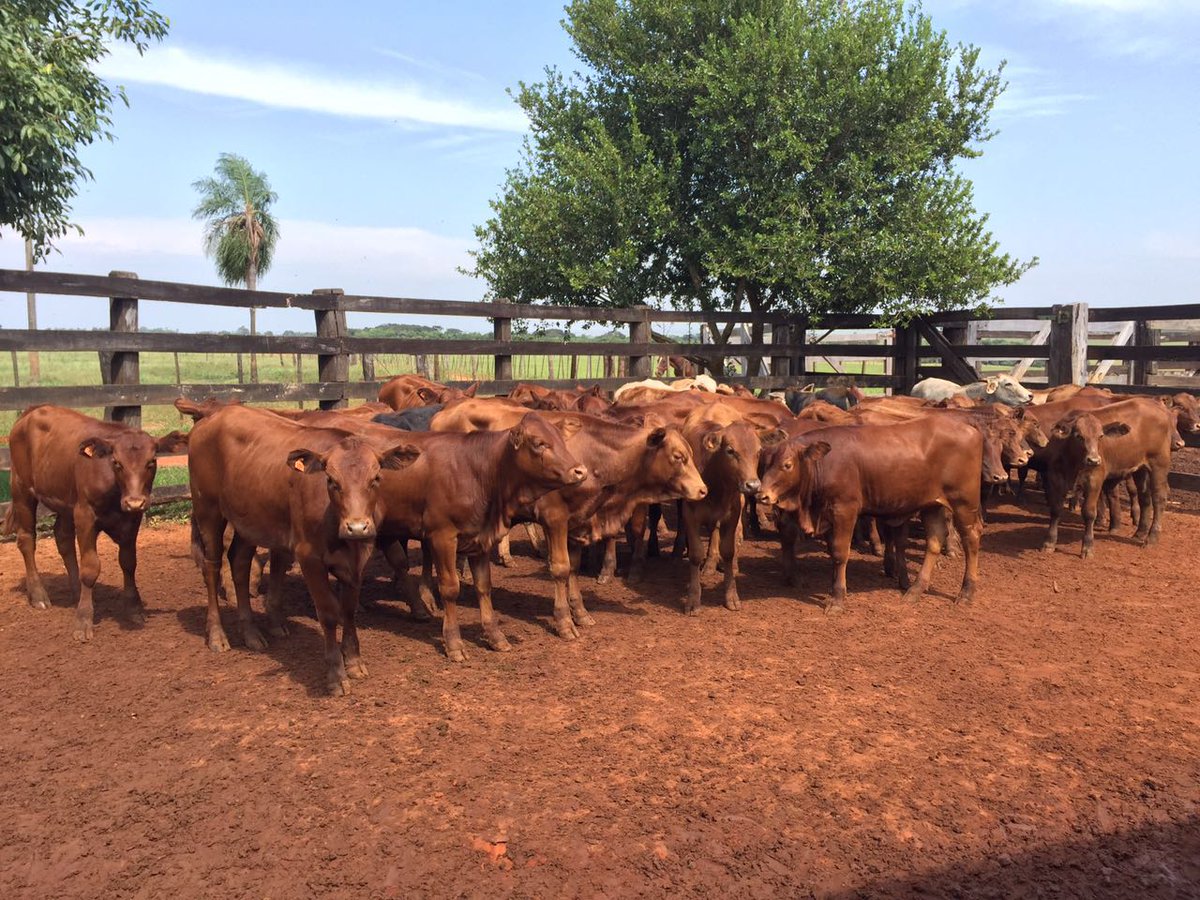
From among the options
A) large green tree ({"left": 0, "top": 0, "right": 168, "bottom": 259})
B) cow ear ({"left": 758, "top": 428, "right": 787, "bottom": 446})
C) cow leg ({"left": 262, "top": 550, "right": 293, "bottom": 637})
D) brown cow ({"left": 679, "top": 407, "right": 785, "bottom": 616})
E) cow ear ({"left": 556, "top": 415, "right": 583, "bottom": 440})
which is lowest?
cow leg ({"left": 262, "top": 550, "right": 293, "bottom": 637})

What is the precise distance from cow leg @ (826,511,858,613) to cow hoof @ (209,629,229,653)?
453 cm

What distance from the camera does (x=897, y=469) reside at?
7719 mm

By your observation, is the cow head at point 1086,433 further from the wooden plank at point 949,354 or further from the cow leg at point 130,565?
the cow leg at point 130,565

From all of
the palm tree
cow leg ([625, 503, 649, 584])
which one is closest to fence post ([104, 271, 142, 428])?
cow leg ([625, 503, 649, 584])

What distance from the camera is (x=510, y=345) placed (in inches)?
522

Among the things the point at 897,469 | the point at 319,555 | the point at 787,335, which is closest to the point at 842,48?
the point at 787,335

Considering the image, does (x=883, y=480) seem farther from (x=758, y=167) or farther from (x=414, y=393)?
(x=758, y=167)

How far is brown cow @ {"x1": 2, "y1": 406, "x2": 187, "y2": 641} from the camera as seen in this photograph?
6461mm

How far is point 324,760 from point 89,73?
1044 cm

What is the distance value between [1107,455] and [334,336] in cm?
910

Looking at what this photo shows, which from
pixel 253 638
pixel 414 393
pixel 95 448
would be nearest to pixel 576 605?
pixel 253 638

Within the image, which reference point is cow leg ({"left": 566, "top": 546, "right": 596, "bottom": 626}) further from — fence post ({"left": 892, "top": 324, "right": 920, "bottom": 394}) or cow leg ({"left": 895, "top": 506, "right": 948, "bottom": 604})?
fence post ({"left": 892, "top": 324, "right": 920, "bottom": 394})

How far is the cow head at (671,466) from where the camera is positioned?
277 inches

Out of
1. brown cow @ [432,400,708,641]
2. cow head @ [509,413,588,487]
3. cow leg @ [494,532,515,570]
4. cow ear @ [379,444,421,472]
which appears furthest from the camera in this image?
cow leg @ [494,532,515,570]
